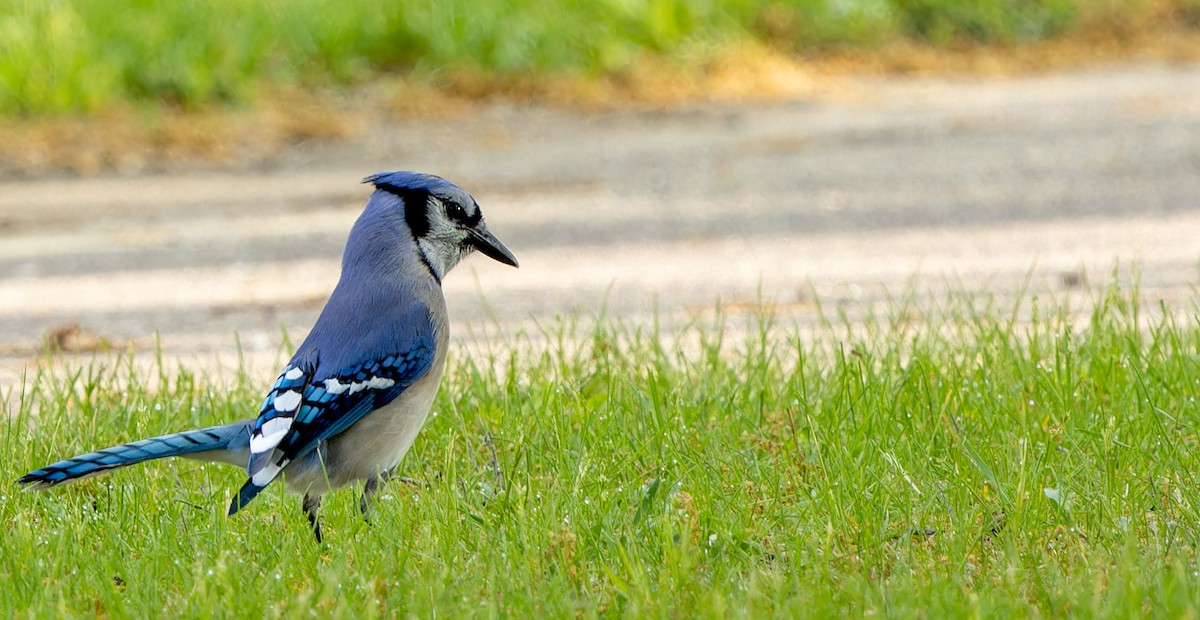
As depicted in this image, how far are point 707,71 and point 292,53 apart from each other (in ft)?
8.55

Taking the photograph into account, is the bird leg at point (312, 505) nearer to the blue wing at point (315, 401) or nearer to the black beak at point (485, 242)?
the blue wing at point (315, 401)

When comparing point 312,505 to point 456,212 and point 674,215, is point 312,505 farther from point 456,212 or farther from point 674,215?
point 674,215

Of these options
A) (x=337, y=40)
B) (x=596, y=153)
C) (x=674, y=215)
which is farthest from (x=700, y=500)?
(x=337, y=40)

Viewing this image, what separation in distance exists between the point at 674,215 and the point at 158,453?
192 inches

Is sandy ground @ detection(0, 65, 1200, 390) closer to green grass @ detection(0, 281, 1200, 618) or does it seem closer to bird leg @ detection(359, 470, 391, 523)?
green grass @ detection(0, 281, 1200, 618)

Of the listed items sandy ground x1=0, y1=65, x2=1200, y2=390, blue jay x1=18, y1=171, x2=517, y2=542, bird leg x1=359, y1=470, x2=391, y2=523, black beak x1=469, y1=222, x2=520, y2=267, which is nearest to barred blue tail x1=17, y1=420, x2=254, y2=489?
blue jay x1=18, y1=171, x2=517, y2=542

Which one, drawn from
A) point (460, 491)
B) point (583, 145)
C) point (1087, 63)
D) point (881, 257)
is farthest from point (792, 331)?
point (1087, 63)

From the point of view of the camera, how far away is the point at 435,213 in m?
4.61

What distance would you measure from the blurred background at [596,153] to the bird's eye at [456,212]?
1.66m

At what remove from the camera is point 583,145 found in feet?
33.2

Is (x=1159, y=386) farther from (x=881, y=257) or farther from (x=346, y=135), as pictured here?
(x=346, y=135)

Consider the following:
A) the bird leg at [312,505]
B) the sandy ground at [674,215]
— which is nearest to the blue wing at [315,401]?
the bird leg at [312,505]

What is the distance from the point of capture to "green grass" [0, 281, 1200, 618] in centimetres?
375

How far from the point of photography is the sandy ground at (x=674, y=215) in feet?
23.7
